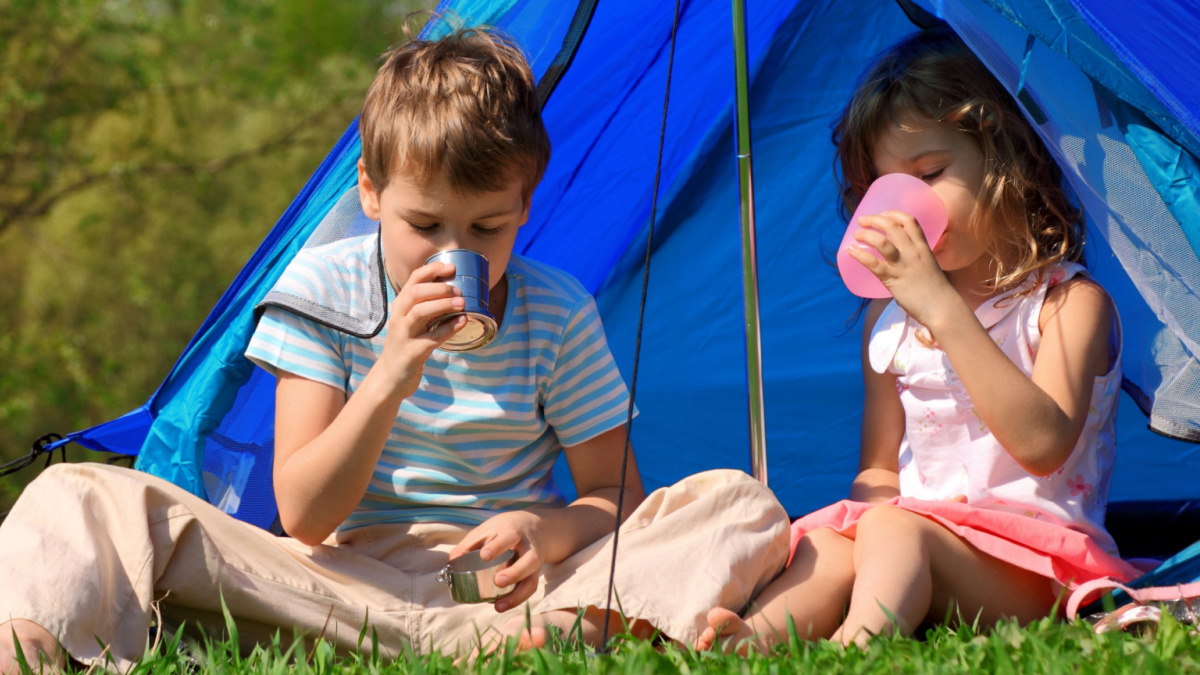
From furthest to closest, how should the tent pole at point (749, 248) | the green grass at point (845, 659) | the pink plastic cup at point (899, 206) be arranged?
the pink plastic cup at point (899, 206)
the tent pole at point (749, 248)
the green grass at point (845, 659)

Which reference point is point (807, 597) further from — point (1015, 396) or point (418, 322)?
point (418, 322)

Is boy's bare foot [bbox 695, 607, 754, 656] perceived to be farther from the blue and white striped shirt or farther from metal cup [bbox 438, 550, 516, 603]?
the blue and white striped shirt

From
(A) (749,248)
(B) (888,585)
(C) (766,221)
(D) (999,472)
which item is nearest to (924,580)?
(B) (888,585)

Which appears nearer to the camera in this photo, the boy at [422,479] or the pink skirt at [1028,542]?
the boy at [422,479]

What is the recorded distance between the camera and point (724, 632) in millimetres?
1190

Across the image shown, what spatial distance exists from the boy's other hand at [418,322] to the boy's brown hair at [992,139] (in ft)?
2.19

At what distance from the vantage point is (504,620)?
52.2 inches

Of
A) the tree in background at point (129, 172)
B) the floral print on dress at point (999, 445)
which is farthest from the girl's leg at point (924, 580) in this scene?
the tree in background at point (129, 172)

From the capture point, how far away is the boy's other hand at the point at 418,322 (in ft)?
4.13

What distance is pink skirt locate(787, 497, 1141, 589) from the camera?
1.37 m

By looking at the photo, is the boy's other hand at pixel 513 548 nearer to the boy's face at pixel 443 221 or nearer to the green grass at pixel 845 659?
the green grass at pixel 845 659

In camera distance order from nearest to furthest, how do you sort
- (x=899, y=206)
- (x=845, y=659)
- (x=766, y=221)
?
(x=845, y=659), (x=899, y=206), (x=766, y=221)

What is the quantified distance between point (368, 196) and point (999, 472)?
877mm

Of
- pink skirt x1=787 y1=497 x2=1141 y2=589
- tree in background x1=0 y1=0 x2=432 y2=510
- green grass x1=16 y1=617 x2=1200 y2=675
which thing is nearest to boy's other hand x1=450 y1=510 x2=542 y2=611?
green grass x1=16 y1=617 x2=1200 y2=675
